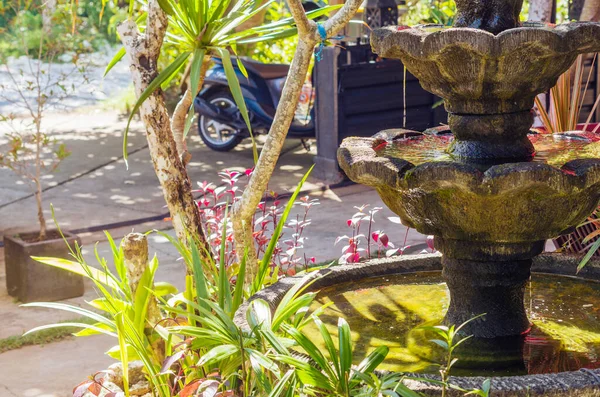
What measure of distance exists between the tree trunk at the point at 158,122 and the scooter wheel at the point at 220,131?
22.1 feet

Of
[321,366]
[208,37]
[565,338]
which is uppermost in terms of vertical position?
[208,37]

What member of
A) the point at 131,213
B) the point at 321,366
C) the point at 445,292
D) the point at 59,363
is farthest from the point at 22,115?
the point at 321,366

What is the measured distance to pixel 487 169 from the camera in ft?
10.9

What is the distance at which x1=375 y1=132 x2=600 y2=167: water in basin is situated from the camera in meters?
4.02

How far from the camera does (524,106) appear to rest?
3631 mm

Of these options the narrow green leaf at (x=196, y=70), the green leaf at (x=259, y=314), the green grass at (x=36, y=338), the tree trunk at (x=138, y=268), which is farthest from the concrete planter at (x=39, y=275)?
the green leaf at (x=259, y=314)

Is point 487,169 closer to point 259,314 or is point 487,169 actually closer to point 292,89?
point 259,314

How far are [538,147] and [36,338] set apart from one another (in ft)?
10.2

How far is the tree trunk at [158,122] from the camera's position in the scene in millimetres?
4270

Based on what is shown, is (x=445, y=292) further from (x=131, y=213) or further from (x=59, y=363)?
(x=131, y=213)

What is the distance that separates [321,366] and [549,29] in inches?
55.6

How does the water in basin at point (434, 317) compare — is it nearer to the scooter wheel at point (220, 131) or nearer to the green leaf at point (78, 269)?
the green leaf at point (78, 269)

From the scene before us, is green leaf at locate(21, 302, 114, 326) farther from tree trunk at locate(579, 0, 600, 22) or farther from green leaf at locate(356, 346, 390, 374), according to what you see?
tree trunk at locate(579, 0, 600, 22)

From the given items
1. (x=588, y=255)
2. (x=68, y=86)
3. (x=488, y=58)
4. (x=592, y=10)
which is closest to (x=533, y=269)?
(x=588, y=255)
